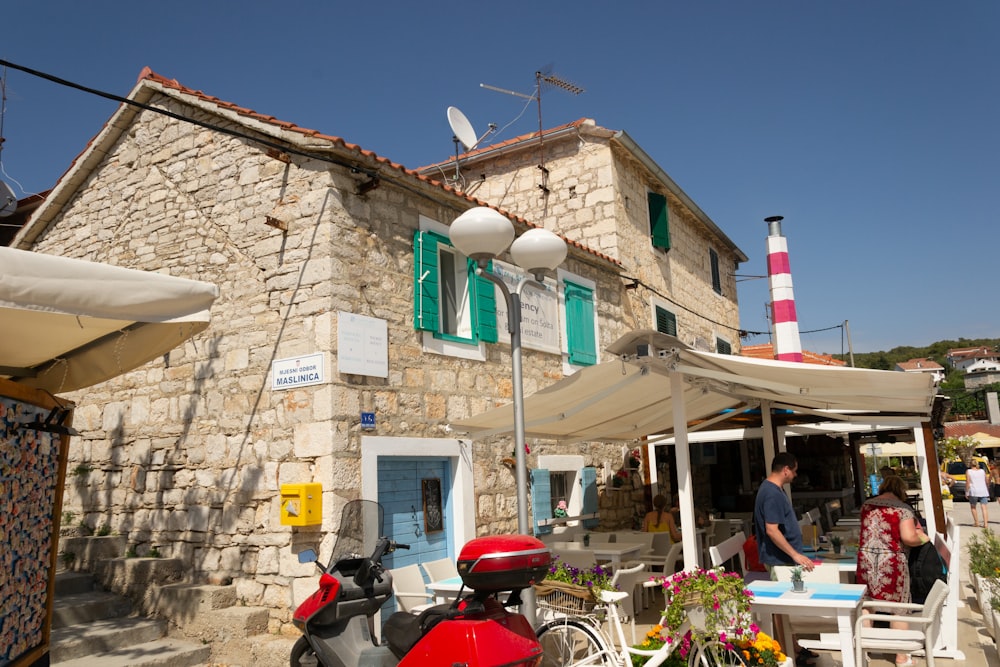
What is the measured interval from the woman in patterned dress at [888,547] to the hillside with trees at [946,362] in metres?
32.6

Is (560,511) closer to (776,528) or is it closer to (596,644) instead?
(776,528)

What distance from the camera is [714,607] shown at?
4180mm

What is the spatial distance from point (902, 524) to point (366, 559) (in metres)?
3.66

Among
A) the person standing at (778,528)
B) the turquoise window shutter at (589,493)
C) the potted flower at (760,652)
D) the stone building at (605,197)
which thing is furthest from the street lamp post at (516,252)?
the stone building at (605,197)

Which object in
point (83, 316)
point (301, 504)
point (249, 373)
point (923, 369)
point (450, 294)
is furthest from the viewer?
point (923, 369)

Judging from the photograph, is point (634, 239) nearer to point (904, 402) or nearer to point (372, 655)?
point (904, 402)

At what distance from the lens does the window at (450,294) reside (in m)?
7.89

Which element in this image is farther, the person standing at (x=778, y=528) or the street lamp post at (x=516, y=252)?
the person standing at (x=778, y=528)

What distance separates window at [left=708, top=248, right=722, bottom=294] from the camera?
17891 mm

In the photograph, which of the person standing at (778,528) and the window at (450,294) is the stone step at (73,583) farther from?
the person standing at (778,528)

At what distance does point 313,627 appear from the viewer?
13.9 feet

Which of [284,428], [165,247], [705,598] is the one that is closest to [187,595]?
[284,428]

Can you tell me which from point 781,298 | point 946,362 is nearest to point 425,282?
point 781,298

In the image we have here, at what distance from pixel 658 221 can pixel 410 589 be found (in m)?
10.1
